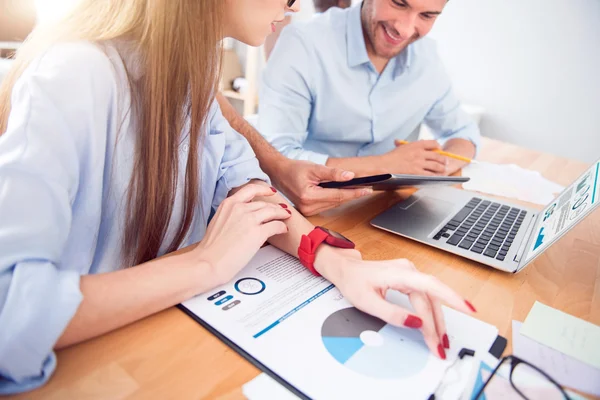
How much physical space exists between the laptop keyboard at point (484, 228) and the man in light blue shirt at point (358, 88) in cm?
22

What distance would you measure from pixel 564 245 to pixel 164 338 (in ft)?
2.49

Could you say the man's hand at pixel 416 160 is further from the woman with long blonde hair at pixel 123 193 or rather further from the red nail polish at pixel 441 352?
the red nail polish at pixel 441 352

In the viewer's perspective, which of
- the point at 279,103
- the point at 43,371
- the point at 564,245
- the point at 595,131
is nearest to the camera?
the point at 43,371

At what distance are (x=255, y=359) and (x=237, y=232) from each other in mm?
195

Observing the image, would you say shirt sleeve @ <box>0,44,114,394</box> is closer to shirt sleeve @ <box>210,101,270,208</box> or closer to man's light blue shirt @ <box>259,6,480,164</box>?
shirt sleeve @ <box>210,101,270,208</box>

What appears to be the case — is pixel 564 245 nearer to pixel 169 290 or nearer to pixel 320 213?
pixel 320 213

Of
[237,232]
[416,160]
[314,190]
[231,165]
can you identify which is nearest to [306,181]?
[314,190]

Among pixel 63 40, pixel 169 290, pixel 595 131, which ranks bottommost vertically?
pixel 595 131

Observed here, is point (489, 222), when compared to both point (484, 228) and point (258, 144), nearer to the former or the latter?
point (484, 228)

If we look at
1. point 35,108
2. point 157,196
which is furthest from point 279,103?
point 35,108

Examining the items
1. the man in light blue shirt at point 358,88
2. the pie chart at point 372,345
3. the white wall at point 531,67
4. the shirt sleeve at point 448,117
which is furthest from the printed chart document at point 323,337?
the white wall at point 531,67

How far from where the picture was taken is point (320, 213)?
843mm

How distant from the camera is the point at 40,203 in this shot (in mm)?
437

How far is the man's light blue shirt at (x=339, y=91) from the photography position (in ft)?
3.86
